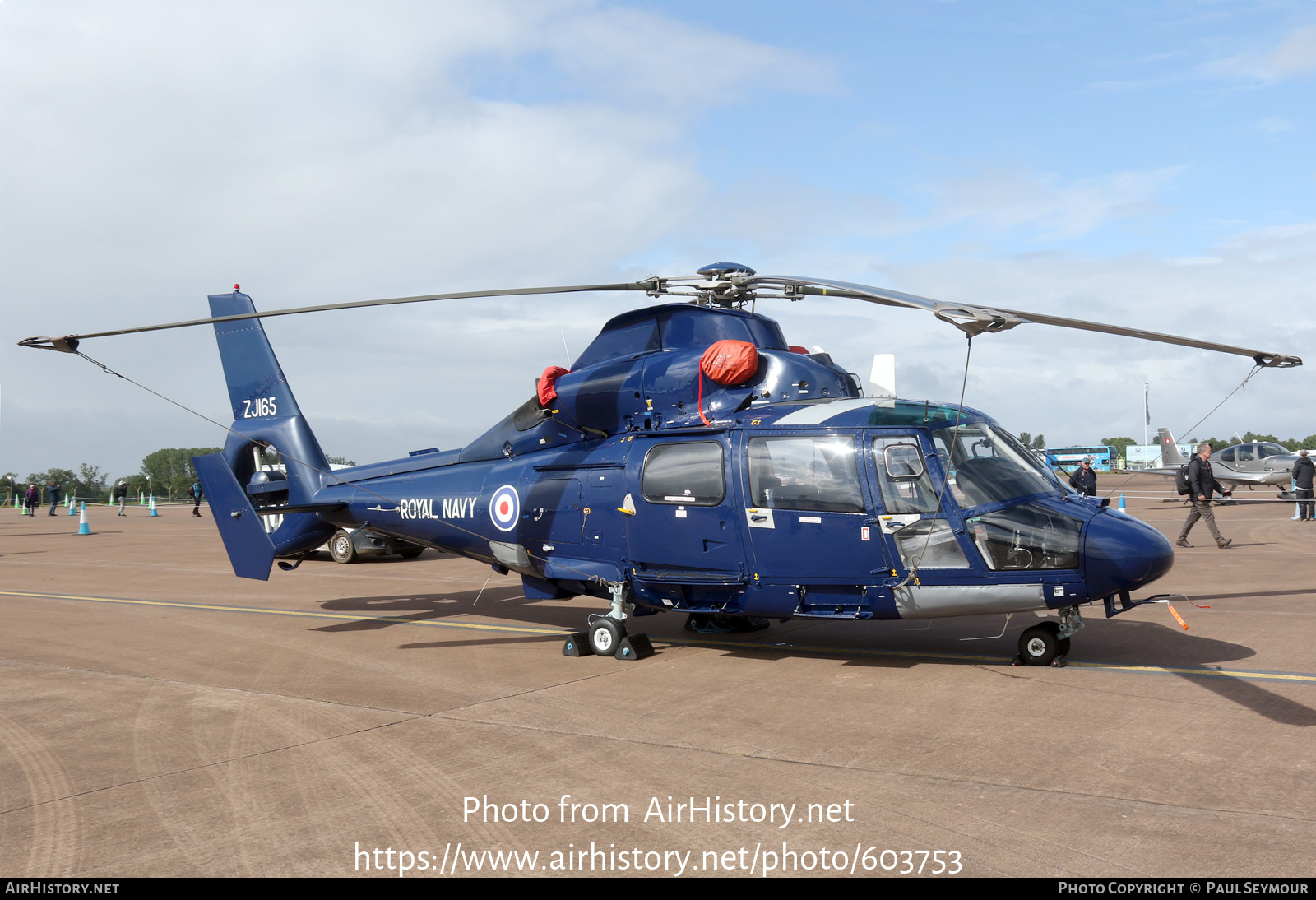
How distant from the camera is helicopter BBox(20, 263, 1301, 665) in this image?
786 centimetres

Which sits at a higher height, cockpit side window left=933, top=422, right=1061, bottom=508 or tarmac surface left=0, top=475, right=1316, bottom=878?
cockpit side window left=933, top=422, right=1061, bottom=508

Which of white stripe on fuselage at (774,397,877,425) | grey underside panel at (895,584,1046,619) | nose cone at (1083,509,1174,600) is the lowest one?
grey underside panel at (895,584,1046,619)

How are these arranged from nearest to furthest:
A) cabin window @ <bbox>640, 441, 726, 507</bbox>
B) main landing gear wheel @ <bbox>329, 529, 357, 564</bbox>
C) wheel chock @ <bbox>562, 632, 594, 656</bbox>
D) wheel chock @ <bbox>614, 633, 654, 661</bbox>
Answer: cabin window @ <bbox>640, 441, 726, 507</bbox>
wheel chock @ <bbox>614, 633, 654, 661</bbox>
wheel chock @ <bbox>562, 632, 594, 656</bbox>
main landing gear wheel @ <bbox>329, 529, 357, 564</bbox>

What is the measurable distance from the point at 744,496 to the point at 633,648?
2080 millimetres

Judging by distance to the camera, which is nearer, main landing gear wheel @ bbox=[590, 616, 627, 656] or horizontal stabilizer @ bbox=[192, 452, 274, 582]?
main landing gear wheel @ bbox=[590, 616, 627, 656]

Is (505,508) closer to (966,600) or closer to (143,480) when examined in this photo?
(966,600)

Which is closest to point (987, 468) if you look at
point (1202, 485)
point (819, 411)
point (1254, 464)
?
point (819, 411)

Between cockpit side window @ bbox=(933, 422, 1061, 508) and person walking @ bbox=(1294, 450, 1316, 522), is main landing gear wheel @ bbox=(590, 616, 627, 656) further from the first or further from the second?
person walking @ bbox=(1294, 450, 1316, 522)

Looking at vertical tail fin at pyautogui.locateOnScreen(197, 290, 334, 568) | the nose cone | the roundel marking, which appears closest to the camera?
the nose cone

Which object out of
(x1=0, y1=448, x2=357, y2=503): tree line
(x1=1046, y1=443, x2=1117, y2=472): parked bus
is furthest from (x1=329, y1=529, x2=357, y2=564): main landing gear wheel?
(x1=1046, y1=443, x2=1117, y2=472): parked bus

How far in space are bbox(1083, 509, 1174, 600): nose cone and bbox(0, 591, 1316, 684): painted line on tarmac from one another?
951mm

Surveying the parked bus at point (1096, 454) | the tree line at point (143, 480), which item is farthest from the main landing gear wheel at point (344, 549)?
the parked bus at point (1096, 454)

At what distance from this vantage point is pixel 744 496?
8703mm
